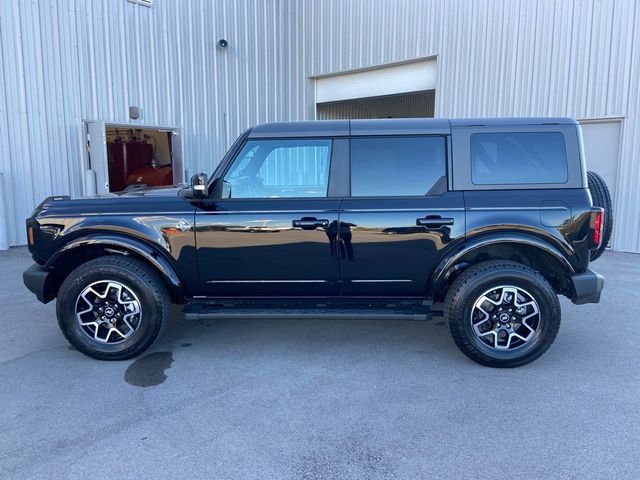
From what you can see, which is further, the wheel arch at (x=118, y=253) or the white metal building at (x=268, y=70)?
the white metal building at (x=268, y=70)

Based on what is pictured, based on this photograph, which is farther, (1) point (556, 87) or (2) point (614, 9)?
(1) point (556, 87)

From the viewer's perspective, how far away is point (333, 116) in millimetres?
14664

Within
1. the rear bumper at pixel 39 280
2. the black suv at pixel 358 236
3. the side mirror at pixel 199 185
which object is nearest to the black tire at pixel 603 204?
the black suv at pixel 358 236

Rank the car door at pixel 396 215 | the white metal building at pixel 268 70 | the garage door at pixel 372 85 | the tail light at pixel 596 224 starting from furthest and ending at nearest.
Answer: the garage door at pixel 372 85
the white metal building at pixel 268 70
the car door at pixel 396 215
the tail light at pixel 596 224

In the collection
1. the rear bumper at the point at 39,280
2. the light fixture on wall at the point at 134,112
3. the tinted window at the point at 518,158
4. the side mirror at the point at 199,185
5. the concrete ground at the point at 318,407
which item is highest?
the light fixture on wall at the point at 134,112

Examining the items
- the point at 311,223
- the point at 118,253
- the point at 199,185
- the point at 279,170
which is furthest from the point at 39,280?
the point at 311,223

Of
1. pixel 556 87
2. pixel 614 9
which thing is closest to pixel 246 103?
pixel 556 87

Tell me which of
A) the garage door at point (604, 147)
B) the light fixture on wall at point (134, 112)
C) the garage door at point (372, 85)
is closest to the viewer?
the garage door at point (604, 147)

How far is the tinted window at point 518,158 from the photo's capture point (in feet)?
12.3

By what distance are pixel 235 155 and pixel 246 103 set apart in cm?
861

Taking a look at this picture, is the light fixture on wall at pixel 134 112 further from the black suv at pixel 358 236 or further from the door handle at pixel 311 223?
the door handle at pixel 311 223

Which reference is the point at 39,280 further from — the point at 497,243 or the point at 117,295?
the point at 497,243

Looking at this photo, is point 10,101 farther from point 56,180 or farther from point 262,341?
point 262,341

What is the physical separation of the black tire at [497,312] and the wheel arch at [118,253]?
2.22 meters
